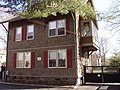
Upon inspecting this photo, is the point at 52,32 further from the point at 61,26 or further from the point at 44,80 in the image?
the point at 44,80

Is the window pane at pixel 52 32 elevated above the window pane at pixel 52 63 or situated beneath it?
elevated above

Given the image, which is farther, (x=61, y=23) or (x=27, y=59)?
(x=27, y=59)

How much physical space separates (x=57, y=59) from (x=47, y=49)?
5.24 ft

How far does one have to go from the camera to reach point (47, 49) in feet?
63.0

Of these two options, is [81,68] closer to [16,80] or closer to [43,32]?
[43,32]

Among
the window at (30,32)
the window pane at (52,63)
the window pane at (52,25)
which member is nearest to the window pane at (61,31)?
the window pane at (52,25)

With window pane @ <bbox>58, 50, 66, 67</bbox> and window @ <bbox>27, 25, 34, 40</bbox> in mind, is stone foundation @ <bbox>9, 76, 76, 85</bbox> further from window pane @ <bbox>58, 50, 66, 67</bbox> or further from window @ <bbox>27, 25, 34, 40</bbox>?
window @ <bbox>27, 25, 34, 40</bbox>

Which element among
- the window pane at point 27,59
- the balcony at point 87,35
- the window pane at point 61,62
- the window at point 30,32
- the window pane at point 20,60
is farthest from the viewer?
the window pane at point 20,60

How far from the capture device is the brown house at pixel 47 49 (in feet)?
58.4

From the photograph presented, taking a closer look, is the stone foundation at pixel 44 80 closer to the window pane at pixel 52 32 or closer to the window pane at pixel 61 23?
the window pane at pixel 52 32

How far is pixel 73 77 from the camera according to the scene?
17234mm

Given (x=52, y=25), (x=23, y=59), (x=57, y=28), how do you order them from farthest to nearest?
1. (x=23, y=59)
2. (x=52, y=25)
3. (x=57, y=28)

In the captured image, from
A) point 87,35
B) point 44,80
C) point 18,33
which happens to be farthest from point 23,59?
point 87,35

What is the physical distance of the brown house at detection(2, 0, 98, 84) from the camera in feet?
58.4
